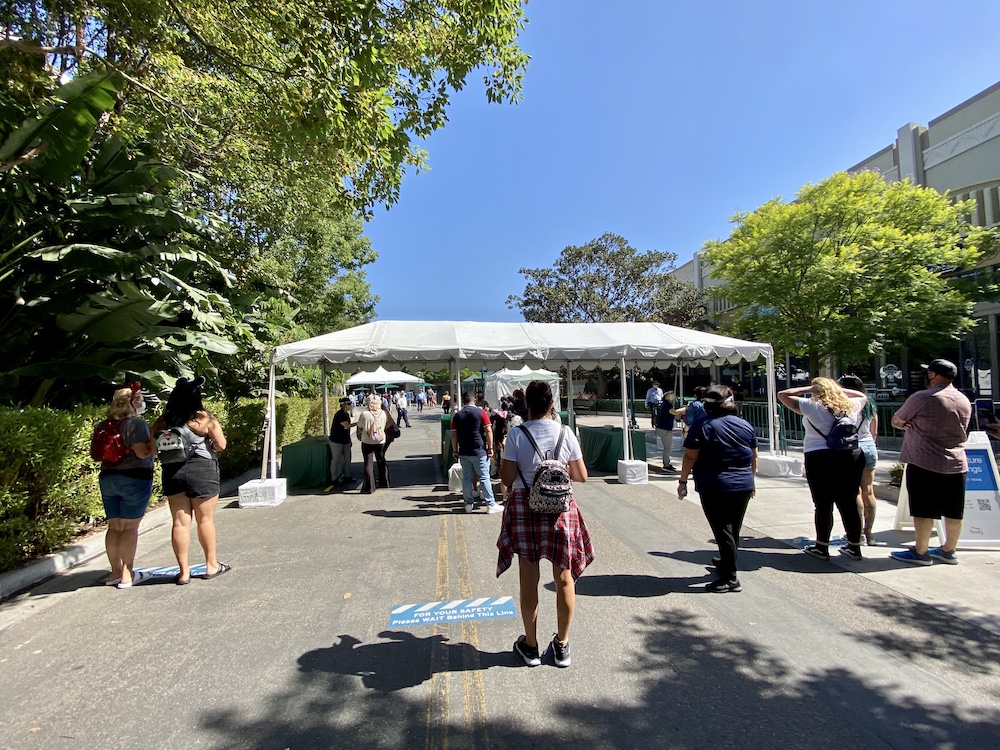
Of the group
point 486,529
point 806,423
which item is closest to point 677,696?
point 806,423

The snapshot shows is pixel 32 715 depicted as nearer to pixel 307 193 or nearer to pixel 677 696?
pixel 677 696

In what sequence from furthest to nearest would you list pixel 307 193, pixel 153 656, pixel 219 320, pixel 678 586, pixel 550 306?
pixel 550 306 < pixel 307 193 < pixel 219 320 < pixel 678 586 < pixel 153 656

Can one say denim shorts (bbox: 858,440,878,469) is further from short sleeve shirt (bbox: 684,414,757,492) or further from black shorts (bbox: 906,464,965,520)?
short sleeve shirt (bbox: 684,414,757,492)

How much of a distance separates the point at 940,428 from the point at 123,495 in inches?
291

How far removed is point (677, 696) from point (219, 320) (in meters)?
8.08

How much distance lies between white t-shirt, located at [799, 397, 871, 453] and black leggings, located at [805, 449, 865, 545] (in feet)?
0.29

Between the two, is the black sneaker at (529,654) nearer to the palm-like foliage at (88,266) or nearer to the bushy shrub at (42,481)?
the bushy shrub at (42,481)

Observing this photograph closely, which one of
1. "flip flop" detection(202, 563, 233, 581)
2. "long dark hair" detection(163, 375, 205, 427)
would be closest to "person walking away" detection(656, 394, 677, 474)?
"flip flop" detection(202, 563, 233, 581)

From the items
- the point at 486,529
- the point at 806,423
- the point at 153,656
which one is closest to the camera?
the point at 153,656

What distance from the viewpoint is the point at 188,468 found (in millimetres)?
4754

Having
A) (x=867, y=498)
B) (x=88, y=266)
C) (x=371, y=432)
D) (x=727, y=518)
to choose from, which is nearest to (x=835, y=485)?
(x=867, y=498)

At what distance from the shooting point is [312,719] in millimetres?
2857

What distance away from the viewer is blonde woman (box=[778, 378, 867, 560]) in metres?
5.05

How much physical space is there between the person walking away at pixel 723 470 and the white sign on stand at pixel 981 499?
228 centimetres
